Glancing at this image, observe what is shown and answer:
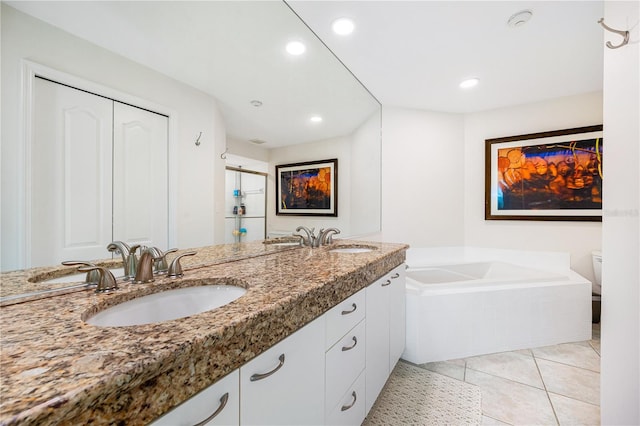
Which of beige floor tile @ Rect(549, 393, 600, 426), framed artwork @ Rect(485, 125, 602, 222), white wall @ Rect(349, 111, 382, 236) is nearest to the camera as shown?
beige floor tile @ Rect(549, 393, 600, 426)

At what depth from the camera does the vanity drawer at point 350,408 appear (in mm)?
1027

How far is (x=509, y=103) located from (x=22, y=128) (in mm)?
3690

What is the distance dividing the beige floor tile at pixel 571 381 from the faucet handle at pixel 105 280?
245 cm

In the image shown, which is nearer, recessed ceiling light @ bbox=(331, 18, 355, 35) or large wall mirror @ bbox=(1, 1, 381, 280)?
large wall mirror @ bbox=(1, 1, 381, 280)

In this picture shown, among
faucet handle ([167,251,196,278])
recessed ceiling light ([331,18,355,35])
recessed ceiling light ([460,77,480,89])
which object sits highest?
recessed ceiling light ([331,18,355,35])

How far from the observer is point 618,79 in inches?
44.0

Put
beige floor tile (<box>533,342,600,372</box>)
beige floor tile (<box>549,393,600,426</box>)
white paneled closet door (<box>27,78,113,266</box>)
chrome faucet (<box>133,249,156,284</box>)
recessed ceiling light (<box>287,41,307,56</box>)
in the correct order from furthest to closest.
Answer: beige floor tile (<box>533,342,600,372</box>) < recessed ceiling light (<box>287,41,307,56</box>) < beige floor tile (<box>549,393,600,426</box>) < chrome faucet (<box>133,249,156,284</box>) < white paneled closet door (<box>27,78,113,266</box>)

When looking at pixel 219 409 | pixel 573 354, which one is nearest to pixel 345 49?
pixel 219 409

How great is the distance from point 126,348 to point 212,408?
22 cm

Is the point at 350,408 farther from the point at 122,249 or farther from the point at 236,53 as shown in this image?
the point at 236,53

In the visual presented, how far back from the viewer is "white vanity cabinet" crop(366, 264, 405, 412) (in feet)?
4.51

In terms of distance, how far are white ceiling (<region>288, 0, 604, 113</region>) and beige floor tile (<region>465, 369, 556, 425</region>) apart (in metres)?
2.32

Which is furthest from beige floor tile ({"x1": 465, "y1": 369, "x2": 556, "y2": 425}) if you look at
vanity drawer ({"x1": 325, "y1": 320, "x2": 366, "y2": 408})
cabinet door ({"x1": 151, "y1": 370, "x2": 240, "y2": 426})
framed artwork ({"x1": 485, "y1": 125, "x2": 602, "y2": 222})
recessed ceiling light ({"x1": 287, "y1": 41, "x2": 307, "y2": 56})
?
recessed ceiling light ({"x1": 287, "y1": 41, "x2": 307, "y2": 56})

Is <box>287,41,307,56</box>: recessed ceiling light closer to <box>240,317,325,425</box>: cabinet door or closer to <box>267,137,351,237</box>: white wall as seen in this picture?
<box>267,137,351,237</box>: white wall
